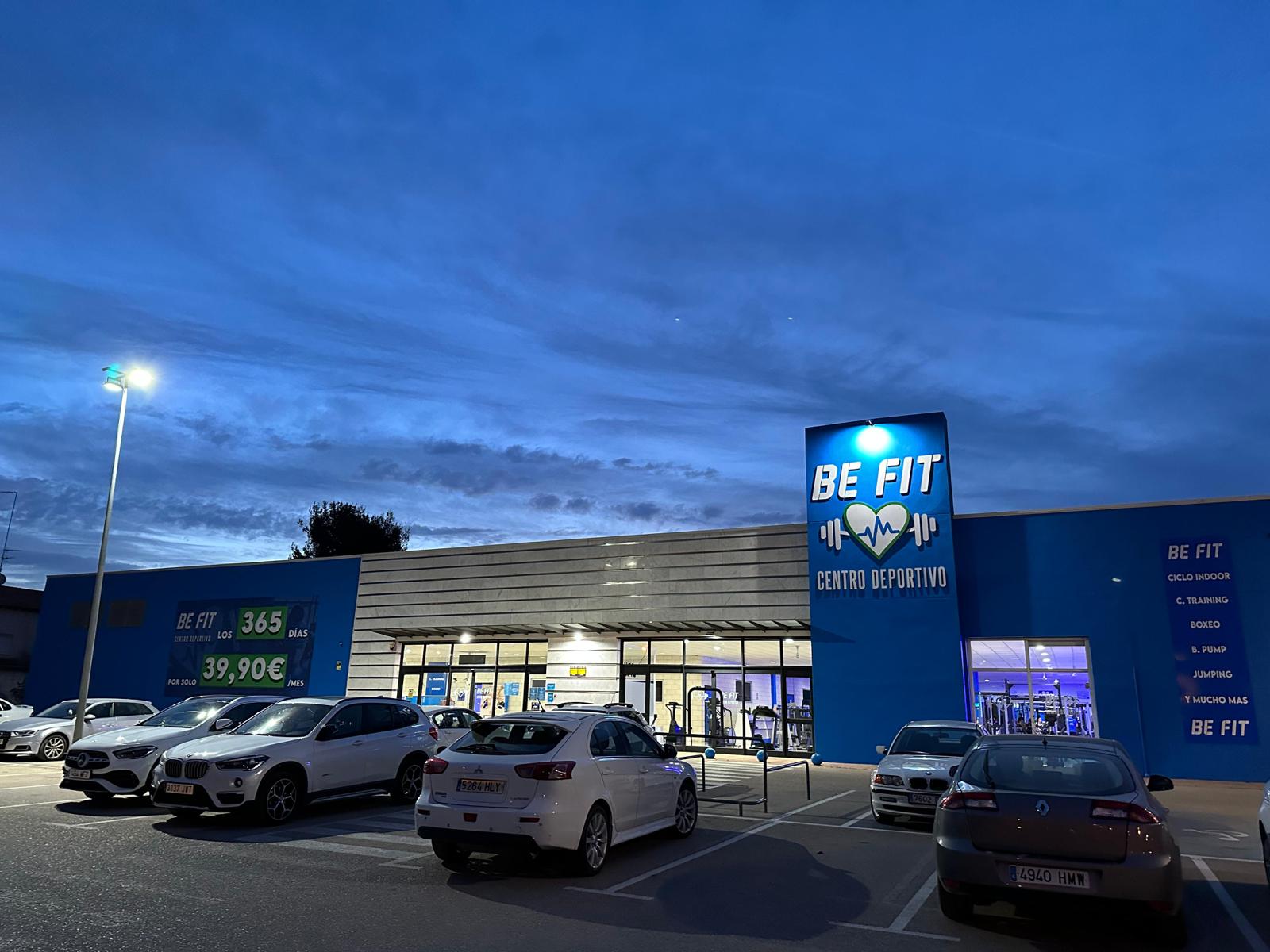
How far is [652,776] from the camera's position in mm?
8977

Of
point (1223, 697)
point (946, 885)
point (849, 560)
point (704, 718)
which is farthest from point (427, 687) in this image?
point (946, 885)

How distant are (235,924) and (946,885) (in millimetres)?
4944

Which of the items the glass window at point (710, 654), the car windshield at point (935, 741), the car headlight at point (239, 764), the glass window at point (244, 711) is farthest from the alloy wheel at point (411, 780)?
the glass window at point (710, 654)

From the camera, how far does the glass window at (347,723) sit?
11.0 m

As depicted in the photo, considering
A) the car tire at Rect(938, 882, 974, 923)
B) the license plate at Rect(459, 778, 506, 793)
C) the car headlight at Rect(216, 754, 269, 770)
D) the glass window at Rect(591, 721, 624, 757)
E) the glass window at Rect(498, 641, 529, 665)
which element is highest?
the glass window at Rect(498, 641, 529, 665)

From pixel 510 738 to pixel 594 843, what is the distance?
1.24 metres

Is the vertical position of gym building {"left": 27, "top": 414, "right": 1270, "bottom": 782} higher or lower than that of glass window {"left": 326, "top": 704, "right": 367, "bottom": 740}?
higher

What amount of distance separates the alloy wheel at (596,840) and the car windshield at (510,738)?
Answer: 0.78 m

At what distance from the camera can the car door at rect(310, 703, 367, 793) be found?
10.7m

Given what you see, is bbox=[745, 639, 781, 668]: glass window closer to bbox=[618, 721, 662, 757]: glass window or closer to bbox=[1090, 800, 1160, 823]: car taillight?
bbox=[618, 721, 662, 757]: glass window

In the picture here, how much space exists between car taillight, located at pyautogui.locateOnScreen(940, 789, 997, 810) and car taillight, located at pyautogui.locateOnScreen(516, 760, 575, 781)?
3193 millimetres

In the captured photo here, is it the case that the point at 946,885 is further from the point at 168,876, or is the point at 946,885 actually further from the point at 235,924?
the point at 168,876

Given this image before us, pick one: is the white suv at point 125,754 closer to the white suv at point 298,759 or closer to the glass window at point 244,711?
the glass window at point 244,711

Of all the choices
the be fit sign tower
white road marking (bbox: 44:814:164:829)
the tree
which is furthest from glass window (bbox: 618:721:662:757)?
the tree
